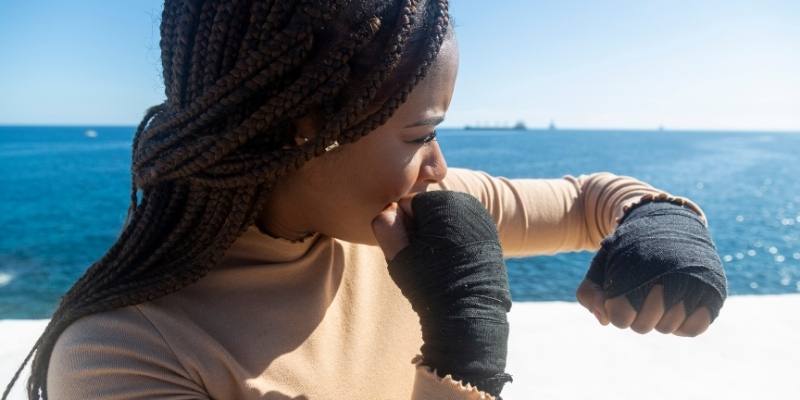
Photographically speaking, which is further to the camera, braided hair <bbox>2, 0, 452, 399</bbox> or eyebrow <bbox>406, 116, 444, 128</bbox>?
eyebrow <bbox>406, 116, 444, 128</bbox>

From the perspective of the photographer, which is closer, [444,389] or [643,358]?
[444,389]

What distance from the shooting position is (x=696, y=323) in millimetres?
1134

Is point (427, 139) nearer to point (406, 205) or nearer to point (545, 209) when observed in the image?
point (406, 205)

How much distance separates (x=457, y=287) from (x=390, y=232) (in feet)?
0.58

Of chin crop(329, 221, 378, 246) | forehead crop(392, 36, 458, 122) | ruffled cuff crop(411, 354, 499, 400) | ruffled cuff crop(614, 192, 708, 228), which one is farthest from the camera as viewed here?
ruffled cuff crop(614, 192, 708, 228)

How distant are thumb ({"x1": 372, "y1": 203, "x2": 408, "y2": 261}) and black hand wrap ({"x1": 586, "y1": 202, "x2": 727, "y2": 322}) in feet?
1.39

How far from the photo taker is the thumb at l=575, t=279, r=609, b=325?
118 centimetres

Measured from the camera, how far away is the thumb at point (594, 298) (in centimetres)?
118

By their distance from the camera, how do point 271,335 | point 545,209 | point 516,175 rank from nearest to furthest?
point 271,335 → point 545,209 → point 516,175

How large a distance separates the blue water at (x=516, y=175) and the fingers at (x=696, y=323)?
451 inches

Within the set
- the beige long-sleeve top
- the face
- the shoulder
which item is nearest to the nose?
the face

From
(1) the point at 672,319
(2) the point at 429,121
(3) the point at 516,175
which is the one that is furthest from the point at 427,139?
(3) the point at 516,175

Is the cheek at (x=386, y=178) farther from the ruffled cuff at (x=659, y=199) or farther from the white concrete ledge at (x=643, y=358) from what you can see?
the white concrete ledge at (x=643, y=358)

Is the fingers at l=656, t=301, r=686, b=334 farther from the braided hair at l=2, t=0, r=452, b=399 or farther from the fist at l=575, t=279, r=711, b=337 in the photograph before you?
the braided hair at l=2, t=0, r=452, b=399
